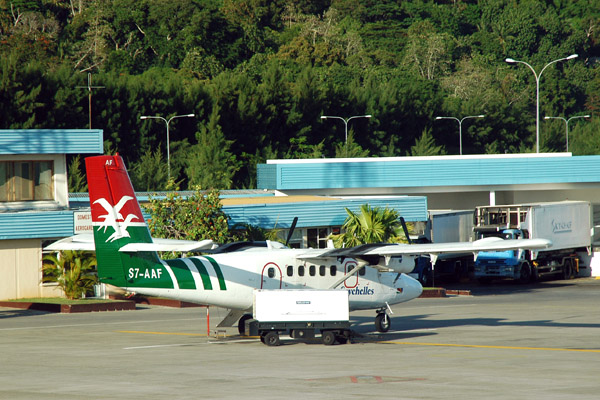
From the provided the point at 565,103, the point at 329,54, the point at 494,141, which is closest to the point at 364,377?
the point at 494,141

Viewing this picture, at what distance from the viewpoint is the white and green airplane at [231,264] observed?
27.2 metres

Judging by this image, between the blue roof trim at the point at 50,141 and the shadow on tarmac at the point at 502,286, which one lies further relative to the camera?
the shadow on tarmac at the point at 502,286

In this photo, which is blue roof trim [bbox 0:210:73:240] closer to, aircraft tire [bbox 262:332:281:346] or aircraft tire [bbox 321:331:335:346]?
aircraft tire [bbox 262:332:281:346]

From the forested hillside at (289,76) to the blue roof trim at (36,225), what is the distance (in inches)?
1282

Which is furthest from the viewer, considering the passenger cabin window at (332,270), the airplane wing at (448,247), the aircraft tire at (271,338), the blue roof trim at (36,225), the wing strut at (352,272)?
the blue roof trim at (36,225)

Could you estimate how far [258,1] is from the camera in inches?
6412

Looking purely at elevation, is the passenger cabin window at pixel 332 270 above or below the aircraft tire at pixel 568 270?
above

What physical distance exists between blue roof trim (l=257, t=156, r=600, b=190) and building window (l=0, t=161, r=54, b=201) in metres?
19.4

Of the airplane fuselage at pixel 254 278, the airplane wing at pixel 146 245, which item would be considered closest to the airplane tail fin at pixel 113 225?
the airplane fuselage at pixel 254 278

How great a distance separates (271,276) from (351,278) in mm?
2819

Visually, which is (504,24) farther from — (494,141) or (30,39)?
(30,39)

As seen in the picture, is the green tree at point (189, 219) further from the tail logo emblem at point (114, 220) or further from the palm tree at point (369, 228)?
the tail logo emblem at point (114, 220)

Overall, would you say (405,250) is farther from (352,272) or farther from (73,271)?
(73,271)

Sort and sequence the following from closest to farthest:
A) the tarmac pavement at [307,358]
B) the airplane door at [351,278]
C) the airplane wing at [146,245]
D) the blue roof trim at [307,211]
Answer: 1. the tarmac pavement at [307,358]
2. the airplane wing at [146,245]
3. the airplane door at [351,278]
4. the blue roof trim at [307,211]
